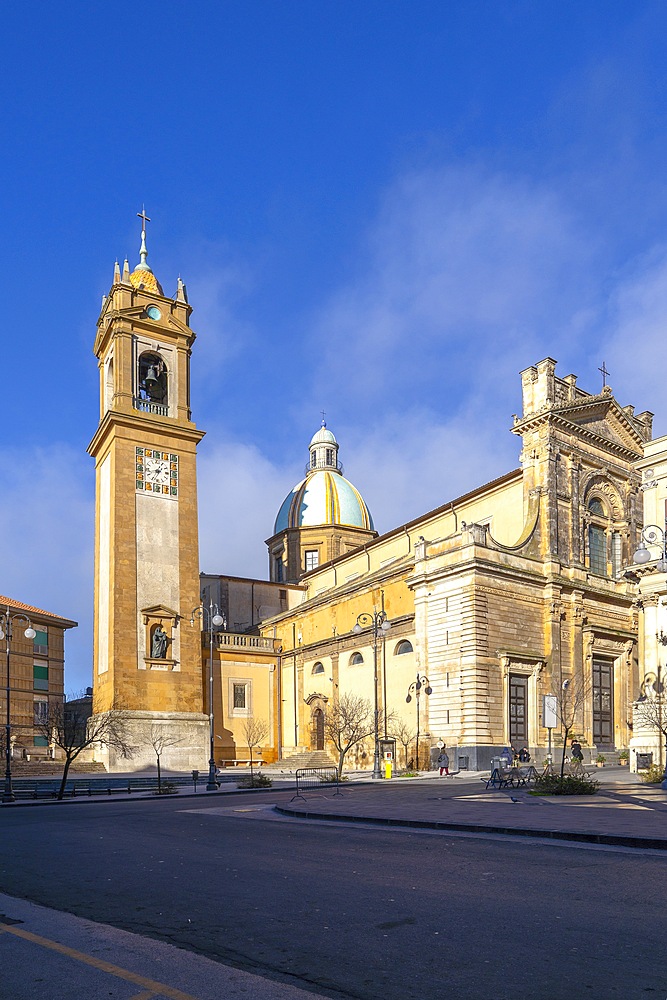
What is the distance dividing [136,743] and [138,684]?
315 cm

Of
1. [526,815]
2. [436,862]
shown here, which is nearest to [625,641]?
[526,815]

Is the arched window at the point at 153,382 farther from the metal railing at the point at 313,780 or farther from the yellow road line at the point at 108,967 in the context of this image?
the yellow road line at the point at 108,967

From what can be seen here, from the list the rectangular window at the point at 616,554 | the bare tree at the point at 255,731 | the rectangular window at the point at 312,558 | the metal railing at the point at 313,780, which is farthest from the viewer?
the rectangular window at the point at 312,558

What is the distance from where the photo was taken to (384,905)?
27.4ft

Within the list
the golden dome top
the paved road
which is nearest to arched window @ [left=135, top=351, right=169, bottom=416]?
the golden dome top

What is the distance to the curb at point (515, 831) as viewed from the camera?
13.2 m

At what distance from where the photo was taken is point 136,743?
45000 millimetres

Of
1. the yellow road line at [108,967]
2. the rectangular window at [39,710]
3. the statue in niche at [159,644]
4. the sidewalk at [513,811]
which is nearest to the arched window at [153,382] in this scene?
the statue in niche at [159,644]

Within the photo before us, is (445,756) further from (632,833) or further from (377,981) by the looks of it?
(377,981)

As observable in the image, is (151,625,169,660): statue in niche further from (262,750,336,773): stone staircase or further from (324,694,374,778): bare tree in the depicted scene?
(324,694,374,778): bare tree

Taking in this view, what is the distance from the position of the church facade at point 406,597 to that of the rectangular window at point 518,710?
3.8 inches

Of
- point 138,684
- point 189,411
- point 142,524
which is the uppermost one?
point 189,411

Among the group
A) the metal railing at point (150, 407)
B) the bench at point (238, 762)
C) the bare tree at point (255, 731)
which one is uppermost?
the metal railing at point (150, 407)

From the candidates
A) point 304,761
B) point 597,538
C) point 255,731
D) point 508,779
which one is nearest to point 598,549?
point 597,538
